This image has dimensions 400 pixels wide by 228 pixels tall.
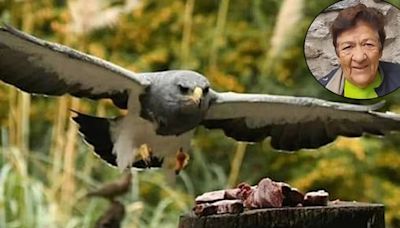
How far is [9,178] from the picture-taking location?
308 centimetres

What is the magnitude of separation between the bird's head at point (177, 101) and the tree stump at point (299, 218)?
Result: 51 centimetres

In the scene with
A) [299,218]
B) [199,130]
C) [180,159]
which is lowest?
[299,218]

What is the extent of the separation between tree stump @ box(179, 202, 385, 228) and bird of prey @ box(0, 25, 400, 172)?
0.56m

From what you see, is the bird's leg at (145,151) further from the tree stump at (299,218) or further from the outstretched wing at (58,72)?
the tree stump at (299,218)

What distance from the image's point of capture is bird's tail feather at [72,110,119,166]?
7.36ft

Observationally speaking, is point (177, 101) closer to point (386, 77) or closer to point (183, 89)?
point (183, 89)

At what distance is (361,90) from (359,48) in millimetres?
104

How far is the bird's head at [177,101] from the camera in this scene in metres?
2.07

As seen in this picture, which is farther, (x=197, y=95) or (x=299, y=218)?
(x=197, y=95)

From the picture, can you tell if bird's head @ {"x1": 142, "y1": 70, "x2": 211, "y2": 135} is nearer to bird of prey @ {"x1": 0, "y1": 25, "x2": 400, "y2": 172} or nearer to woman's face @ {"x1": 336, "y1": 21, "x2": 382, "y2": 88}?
bird of prey @ {"x1": 0, "y1": 25, "x2": 400, "y2": 172}

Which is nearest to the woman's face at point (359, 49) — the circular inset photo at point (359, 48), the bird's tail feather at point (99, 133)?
the circular inset photo at point (359, 48)

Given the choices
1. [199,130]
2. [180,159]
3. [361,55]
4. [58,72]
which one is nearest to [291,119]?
[180,159]

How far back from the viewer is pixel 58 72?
2.10m

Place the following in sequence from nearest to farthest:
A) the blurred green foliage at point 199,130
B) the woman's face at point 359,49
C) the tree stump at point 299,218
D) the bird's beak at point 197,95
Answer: the tree stump at point 299,218 → the woman's face at point 359,49 → the bird's beak at point 197,95 → the blurred green foliage at point 199,130
